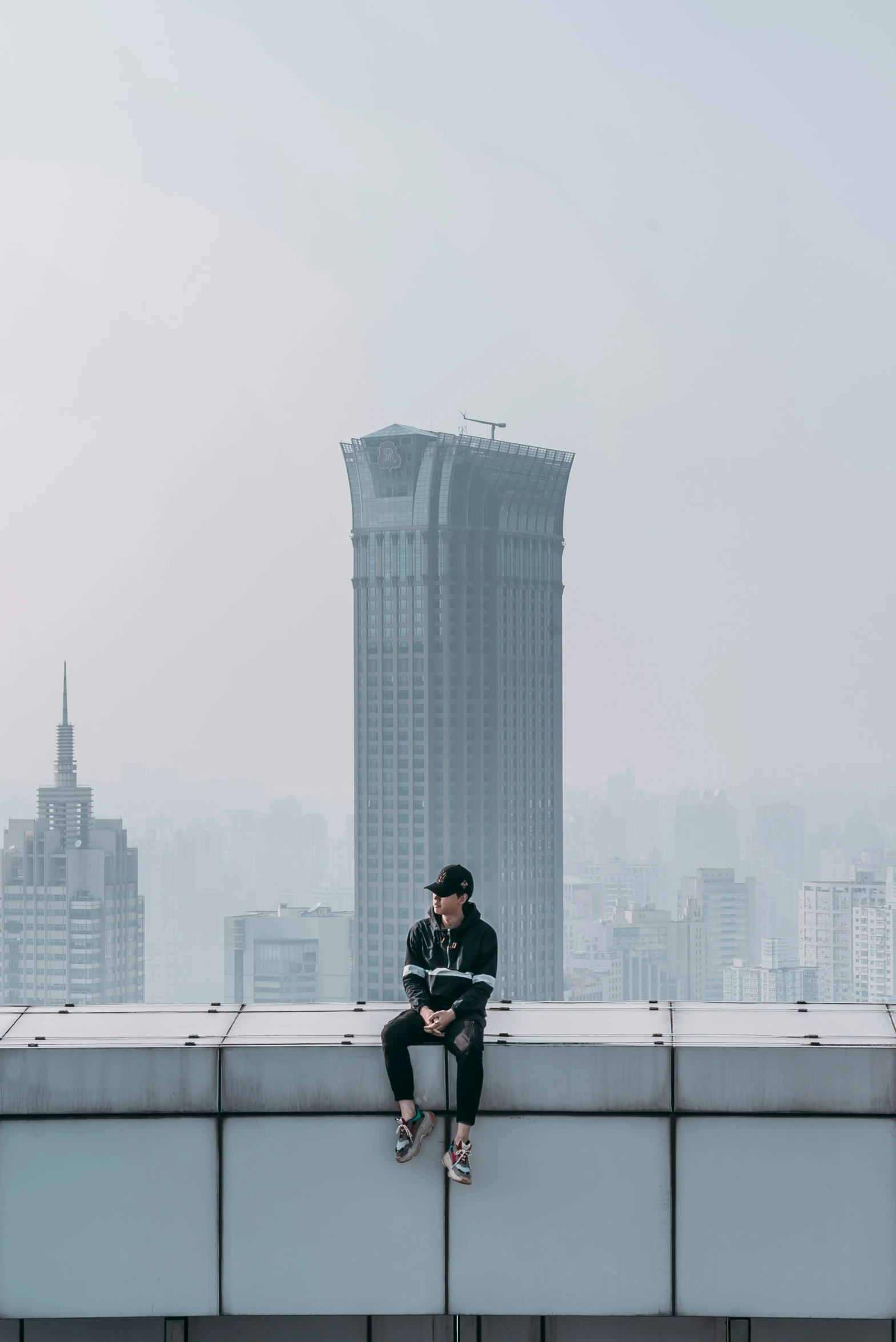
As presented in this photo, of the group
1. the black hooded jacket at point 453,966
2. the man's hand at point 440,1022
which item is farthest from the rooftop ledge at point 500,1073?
the black hooded jacket at point 453,966

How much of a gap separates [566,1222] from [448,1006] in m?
1.05

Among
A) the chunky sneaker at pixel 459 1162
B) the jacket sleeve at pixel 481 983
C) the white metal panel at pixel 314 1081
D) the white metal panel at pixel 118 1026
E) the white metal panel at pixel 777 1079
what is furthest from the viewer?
the white metal panel at pixel 118 1026

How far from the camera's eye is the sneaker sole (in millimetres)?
6160

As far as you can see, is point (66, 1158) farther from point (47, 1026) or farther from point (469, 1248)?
point (469, 1248)

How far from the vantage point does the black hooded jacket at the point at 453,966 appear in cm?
661

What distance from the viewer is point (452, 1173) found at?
6184 millimetres

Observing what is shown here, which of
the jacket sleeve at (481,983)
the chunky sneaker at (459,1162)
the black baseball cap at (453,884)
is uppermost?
the black baseball cap at (453,884)

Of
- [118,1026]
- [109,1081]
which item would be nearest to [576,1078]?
[109,1081]

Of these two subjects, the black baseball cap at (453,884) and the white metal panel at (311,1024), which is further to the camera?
the black baseball cap at (453,884)

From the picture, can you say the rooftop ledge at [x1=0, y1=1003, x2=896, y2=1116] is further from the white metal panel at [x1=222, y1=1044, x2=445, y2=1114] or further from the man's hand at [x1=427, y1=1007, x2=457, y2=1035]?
the man's hand at [x1=427, y1=1007, x2=457, y2=1035]

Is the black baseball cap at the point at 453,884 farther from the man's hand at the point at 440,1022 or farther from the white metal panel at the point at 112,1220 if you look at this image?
the white metal panel at the point at 112,1220

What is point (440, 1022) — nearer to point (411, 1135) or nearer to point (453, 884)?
point (411, 1135)

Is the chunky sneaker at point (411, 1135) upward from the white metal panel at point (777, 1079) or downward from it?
downward

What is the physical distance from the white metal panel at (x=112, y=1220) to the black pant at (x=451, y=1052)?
0.84m
